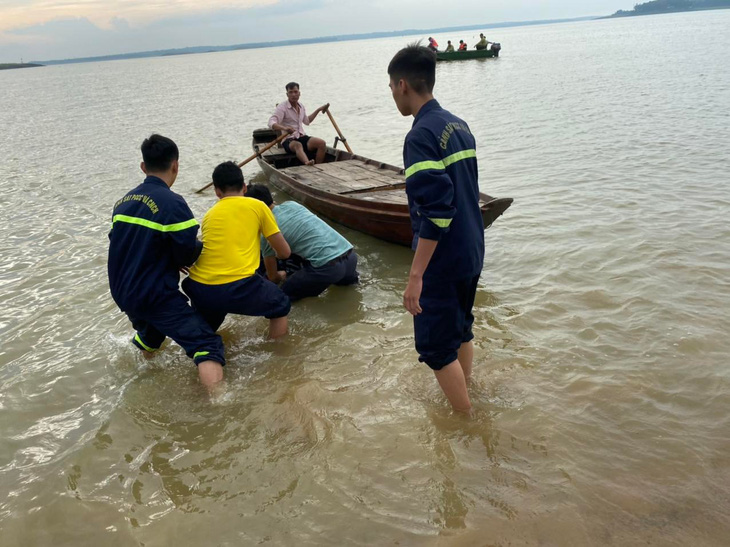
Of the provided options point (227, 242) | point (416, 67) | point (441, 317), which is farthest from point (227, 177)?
point (441, 317)

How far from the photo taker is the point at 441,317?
3.00 meters

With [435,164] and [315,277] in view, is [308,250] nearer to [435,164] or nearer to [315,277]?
[315,277]

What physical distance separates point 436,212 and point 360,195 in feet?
15.8

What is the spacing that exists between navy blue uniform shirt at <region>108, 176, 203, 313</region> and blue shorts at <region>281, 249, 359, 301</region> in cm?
156

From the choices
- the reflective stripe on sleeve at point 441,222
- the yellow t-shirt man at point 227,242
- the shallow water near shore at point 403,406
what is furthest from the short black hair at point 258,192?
the reflective stripe on sleeve at point 441,222

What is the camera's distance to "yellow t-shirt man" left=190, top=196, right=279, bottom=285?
13.3ft

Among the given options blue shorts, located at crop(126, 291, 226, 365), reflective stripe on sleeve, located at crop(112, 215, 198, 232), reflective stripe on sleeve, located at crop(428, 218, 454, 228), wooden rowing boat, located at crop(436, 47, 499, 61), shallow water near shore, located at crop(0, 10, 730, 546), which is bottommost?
wooden rowing boat, located at crop(436, 47, 499, 61)

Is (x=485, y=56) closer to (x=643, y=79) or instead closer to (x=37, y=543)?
(x=643, y=79)

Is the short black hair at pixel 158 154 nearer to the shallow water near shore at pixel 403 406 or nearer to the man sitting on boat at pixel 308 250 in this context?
the man sitting on boat at pixel 308 250

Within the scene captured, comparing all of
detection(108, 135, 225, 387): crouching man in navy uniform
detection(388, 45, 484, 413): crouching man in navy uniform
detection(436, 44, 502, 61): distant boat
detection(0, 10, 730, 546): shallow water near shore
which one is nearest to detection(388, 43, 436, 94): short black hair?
detection(388, 45, 484, 413): crouching man in navy uniform

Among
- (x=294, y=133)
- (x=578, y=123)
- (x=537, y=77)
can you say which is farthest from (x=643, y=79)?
(x=294, y=133)

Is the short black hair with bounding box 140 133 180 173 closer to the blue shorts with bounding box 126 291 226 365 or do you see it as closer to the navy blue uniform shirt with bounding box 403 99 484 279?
the blue shorts with bounding box 126 291 226 365

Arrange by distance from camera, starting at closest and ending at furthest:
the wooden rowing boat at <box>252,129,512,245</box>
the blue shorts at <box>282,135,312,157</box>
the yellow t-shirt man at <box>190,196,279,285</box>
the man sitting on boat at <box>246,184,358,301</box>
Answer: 1. the yellow t-shirt man at <box>190,196,279,285</box>
2. the man sitting on boat at <box>246,184,358,301</box>
3. the wooden rowing boat at <box>252,129,512,245</box>
4. the blue shorts at <box>282,135,312,157</box>

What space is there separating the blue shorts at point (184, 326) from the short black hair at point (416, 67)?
2357 mm
